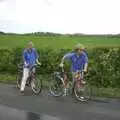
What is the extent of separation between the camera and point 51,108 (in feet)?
50.9

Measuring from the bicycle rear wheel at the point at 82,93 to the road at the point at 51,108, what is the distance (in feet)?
0.85

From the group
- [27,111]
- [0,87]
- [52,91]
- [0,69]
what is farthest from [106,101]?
[0,69]

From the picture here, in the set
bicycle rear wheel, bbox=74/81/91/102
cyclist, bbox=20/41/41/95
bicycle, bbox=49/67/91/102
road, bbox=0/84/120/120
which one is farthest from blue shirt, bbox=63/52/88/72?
cyclist, bbox=20/41/41/95

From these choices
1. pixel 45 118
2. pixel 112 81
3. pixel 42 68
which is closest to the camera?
pixel 45 118

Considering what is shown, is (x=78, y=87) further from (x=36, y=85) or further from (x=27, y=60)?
(x=27, y=60)

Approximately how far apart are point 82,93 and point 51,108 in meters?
2.02

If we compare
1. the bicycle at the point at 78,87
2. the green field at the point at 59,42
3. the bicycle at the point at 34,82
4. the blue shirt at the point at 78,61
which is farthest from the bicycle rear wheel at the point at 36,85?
the green field at the point at 59,42

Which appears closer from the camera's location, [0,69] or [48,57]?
[48,57]

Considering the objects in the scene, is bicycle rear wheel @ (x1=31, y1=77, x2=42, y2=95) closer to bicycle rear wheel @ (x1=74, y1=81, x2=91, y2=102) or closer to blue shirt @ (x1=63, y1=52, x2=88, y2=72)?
blue shirt @ (x1=63, y1=52, x2=88, y2=72)

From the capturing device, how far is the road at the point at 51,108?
45.6 ft

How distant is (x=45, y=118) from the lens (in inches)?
534

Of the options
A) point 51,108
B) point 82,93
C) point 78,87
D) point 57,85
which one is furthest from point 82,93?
point 51,108

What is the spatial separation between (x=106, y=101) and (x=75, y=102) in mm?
1000

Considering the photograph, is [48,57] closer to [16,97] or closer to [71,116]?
[16,97]
